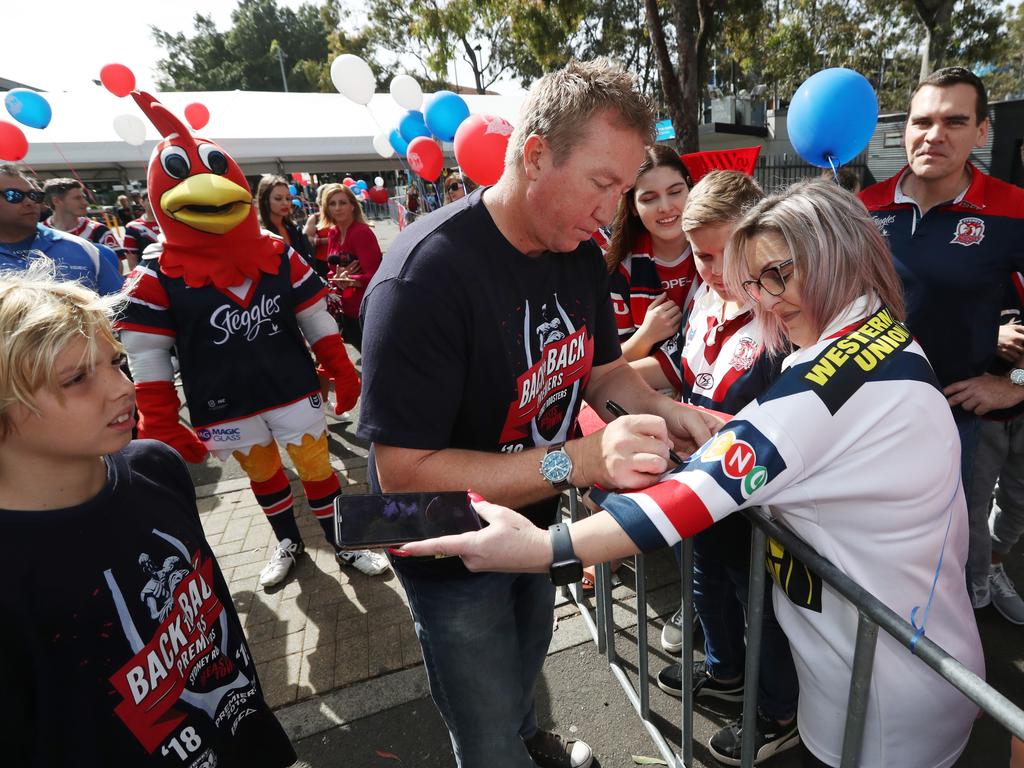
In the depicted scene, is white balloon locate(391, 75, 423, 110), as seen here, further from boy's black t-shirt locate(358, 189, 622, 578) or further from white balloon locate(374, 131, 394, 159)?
boy's black t-shirt locate(358, 189, 622, 578)

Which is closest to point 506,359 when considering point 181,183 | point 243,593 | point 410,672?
point 410,672

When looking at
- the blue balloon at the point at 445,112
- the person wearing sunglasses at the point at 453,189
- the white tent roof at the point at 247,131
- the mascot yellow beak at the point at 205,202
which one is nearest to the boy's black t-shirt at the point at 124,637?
the mascot yellow beak at the point at 205,202

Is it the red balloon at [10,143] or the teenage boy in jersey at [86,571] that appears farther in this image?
the red balloon at [10,143]

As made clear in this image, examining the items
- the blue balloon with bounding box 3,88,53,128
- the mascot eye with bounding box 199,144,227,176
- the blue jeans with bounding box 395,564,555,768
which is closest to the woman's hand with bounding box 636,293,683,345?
the blue jeans with bounding box 395,564,555,768

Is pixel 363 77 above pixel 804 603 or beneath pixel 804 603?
above

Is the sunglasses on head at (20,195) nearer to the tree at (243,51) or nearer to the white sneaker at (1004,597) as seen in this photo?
the white sneaker at (1004,597)

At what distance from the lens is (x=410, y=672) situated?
2.79m

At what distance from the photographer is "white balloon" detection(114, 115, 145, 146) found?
8320 mm

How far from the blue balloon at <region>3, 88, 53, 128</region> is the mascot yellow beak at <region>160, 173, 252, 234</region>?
8.82 m

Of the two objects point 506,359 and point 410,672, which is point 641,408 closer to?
point 506,359

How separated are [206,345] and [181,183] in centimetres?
77

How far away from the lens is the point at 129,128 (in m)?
8.45

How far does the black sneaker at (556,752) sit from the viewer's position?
222cm

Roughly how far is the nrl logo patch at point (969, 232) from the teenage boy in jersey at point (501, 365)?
176 centimetres
